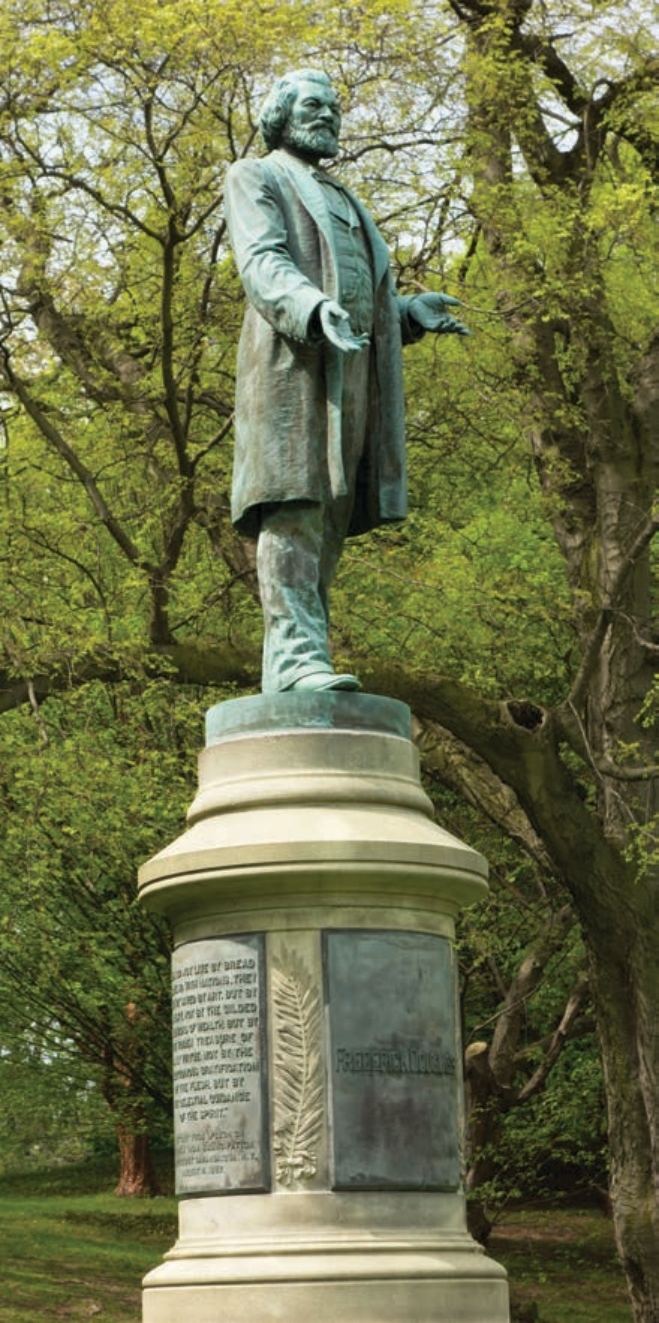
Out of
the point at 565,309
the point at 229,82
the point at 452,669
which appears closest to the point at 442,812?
the point at 452,669

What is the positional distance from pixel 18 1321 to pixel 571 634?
7.82 metres

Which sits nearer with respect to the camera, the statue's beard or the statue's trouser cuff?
the statue's trouser cuff

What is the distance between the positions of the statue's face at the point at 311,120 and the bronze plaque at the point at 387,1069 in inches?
145

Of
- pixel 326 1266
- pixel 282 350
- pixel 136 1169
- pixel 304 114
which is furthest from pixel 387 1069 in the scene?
pixel 136 1169

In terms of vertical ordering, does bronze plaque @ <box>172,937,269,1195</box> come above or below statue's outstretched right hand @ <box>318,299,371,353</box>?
below

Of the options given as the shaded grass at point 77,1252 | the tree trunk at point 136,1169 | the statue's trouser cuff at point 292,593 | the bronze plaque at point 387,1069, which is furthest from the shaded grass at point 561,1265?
the statue's trouser cuff at point 292,593

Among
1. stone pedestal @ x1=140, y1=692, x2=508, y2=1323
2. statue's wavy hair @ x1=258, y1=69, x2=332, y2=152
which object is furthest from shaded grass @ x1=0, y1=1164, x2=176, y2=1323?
statue's wavy hair @ x1=258, y1=69, x2=332, y2=152

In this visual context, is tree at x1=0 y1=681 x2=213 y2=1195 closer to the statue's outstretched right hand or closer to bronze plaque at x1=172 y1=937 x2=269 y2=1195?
bronze plaque at x1=172 y1=937 x2=269 y2=1195

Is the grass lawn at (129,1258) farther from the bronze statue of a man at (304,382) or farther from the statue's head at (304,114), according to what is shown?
the statue's head at (304,114)

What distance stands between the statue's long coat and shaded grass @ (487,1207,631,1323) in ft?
40.1

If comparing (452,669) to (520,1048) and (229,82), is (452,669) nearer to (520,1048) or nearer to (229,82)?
(520,1048)

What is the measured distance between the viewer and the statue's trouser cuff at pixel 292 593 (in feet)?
31.9

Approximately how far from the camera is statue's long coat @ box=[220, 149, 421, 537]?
9.63 metres

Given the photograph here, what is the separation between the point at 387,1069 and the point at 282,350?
3192 mm
